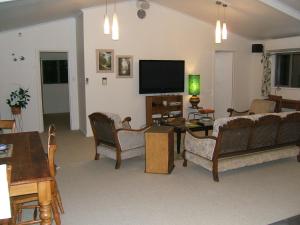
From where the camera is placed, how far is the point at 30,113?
25.3 ft

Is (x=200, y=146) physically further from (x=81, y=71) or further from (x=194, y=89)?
(x=81, y=71)

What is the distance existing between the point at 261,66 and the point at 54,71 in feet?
22.3

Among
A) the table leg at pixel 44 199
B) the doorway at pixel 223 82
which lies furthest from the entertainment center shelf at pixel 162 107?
the table leg at pixel 44 199

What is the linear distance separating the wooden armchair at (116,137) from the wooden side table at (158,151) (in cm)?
43

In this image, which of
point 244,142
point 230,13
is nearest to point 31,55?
point 230,13

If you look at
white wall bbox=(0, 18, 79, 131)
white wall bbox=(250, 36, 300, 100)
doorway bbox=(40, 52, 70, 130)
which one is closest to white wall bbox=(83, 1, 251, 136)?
white wall bbox=(250, 36, 300, 100)

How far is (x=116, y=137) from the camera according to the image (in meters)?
4.95

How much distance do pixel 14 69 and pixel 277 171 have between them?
6.20 m

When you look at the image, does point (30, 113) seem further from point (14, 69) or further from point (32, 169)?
point (32, 169)

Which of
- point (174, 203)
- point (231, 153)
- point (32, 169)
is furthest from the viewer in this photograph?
point (231, 153)

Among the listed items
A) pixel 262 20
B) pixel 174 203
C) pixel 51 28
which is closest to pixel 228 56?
pixel 262 20

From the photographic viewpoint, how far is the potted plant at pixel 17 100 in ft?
23.7

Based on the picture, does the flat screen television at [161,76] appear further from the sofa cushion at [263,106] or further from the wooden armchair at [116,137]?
the wooden armchair at [116,137]

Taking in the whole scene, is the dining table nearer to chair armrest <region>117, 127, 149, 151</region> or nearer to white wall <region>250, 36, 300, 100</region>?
chair armrest <region>117, 127, 149, 151</region>
